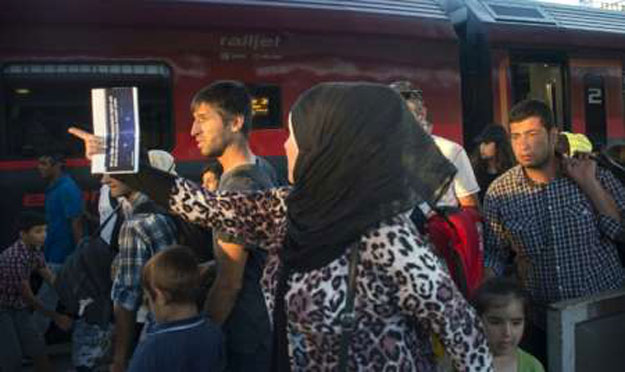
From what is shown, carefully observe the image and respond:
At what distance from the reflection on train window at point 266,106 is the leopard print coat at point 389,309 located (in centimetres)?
396

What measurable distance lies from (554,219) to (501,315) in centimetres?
64

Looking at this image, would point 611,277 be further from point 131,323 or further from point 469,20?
point 469,20

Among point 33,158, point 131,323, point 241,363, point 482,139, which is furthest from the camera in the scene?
point 482,139

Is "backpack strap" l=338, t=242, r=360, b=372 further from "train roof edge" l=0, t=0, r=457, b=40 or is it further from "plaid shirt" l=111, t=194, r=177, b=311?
"train roof edge" l=0, t=0, r=457, b=40

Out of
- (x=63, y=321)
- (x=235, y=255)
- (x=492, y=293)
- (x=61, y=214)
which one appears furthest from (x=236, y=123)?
(x=61, y=214)

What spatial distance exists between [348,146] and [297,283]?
343mm

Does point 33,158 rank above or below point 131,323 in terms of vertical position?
above

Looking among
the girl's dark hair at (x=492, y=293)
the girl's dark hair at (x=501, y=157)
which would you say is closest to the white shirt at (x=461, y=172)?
the girl's dark hair at (x=492, y=293)

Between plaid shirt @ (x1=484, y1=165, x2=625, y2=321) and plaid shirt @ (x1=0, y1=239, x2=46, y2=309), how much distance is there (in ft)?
9.85

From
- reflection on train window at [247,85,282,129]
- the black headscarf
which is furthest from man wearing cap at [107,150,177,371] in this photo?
reflection on train window at [247,85,282,129]

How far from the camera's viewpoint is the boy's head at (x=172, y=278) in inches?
90.1

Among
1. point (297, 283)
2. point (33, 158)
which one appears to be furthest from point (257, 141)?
point (297, 283)

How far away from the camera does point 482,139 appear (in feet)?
16.5

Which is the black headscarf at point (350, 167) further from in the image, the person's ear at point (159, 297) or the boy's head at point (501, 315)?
the person's ear at point (159, 297)
